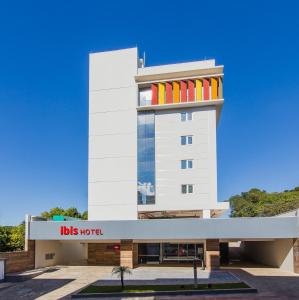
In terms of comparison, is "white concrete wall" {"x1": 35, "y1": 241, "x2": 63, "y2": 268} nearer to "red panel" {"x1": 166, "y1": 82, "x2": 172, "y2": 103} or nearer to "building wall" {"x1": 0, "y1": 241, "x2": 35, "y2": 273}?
"building wall" {"x1": 0, "y1": 241, "x2": 35, "y2": 273}

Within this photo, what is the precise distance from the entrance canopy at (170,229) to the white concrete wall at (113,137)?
758 centimetres

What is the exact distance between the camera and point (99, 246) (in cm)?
3800

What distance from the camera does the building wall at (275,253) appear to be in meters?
29.5

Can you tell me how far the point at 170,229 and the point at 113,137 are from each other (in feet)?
45.4

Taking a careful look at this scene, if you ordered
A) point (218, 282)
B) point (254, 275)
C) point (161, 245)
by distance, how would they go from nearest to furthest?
point (218, 282) < point (254, 275) < point (161, 245)

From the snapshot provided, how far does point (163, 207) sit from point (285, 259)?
13.3m

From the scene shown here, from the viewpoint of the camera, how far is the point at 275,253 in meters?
33.2

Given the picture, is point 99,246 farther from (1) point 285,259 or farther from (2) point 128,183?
(1) point 285,259

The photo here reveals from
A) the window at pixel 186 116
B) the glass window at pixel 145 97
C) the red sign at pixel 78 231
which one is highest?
the glass window at pixel 145 97

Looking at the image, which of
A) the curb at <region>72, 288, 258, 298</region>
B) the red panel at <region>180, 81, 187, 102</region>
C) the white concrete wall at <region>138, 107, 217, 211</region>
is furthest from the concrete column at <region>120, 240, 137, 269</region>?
the red panel at <region>180, 81, 187, 102</region>

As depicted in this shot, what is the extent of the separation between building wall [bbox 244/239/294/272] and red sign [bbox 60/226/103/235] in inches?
612

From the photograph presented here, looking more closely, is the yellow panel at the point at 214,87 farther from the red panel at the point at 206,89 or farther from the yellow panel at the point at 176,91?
the yellow panel at the point at 176,91

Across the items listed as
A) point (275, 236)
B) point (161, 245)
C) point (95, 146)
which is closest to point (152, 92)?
point (95, 146)

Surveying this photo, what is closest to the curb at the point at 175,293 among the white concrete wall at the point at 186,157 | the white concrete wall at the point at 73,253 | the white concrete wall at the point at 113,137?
the white concrete wall at the point at 186,157
